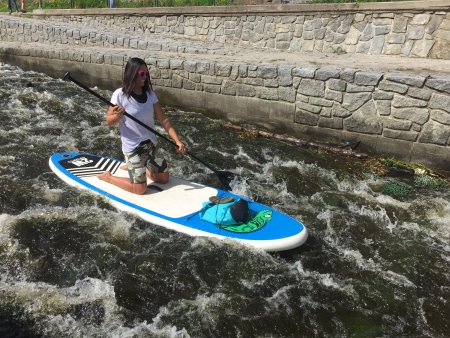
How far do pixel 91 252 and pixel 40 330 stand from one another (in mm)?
992

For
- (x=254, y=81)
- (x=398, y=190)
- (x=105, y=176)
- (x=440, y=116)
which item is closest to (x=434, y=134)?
(x=440, y=116)

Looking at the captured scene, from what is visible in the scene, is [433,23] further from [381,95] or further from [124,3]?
[124,3]

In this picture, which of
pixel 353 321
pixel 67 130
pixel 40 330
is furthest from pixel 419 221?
pixel 67 130

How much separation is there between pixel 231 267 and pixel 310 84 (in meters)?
4.06

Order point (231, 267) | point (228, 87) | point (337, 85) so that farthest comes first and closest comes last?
point (228, 87) → point (337, 85) → point (231, 267)

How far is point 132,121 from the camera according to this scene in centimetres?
419

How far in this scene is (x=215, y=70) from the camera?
7832mm

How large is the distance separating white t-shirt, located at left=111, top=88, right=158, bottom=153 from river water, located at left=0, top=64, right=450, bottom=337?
0.83m

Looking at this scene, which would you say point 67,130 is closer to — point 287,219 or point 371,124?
point 287,219

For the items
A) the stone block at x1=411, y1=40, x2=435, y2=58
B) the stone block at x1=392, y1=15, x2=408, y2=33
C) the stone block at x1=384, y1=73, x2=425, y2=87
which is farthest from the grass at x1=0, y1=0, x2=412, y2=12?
the stone block at x1=384, y1=73, x2=425, y2=87

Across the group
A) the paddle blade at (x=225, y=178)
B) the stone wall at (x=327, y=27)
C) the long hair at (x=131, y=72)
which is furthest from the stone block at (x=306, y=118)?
the long hair at (x=131, y=72)

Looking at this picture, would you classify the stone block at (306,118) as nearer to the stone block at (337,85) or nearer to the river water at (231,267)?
the stone block at (337,85)

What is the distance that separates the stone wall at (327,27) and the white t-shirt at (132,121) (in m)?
6.57

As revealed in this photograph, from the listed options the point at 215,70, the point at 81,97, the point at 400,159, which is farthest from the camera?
the point at 81,97
